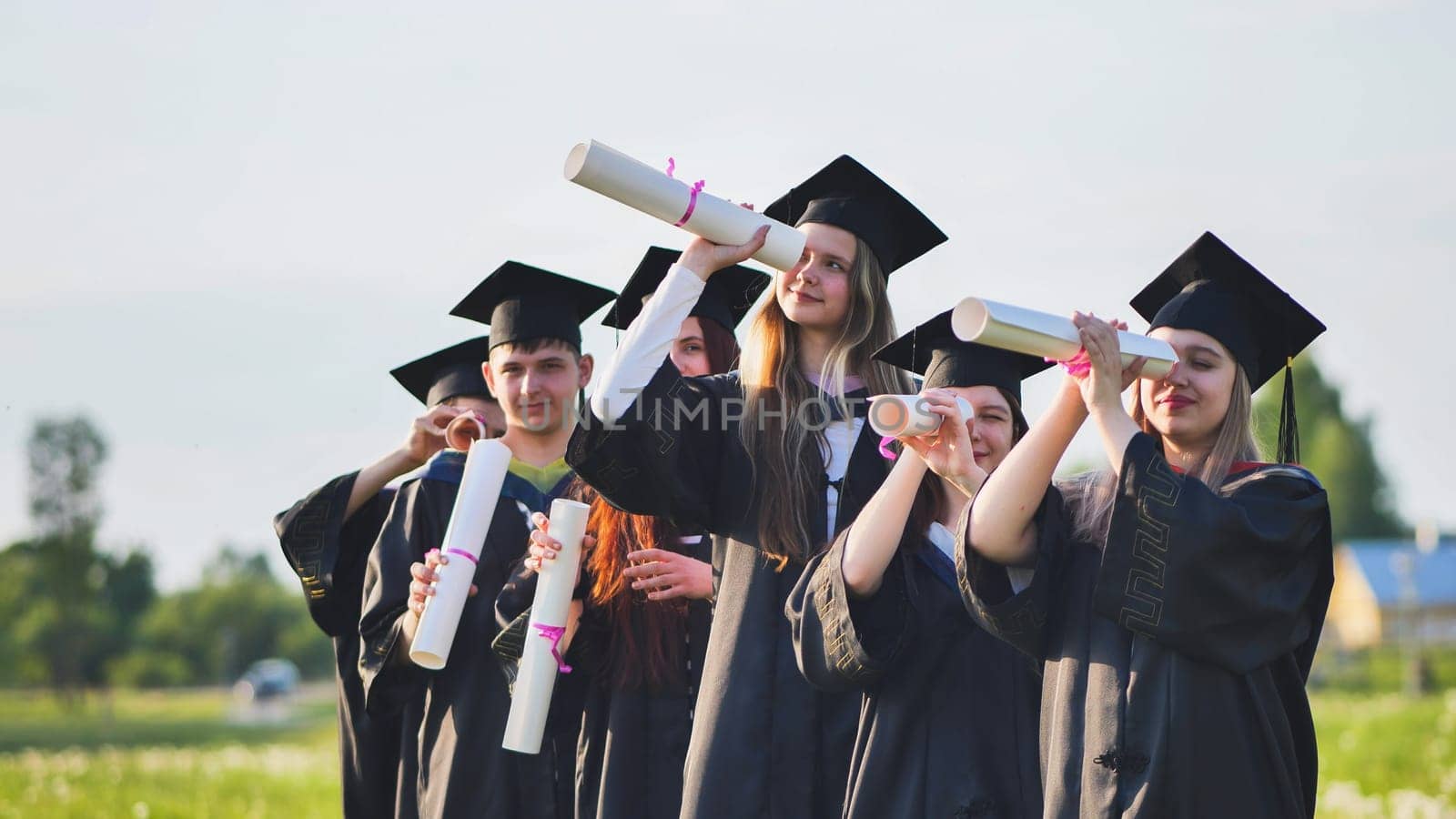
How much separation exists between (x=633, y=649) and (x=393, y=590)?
43.8 inches

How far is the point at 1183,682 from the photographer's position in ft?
12.3

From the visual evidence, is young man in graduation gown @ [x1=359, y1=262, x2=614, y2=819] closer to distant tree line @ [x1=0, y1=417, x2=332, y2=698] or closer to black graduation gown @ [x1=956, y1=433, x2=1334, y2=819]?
black graduation gown @ [x1=956, y1=433, x2=1334, y2=819]

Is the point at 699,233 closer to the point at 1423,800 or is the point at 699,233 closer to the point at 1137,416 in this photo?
the point at 1137,416

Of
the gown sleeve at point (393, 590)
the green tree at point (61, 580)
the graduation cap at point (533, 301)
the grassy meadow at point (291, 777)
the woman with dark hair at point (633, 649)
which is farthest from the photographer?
the green tree at point (61, 580)

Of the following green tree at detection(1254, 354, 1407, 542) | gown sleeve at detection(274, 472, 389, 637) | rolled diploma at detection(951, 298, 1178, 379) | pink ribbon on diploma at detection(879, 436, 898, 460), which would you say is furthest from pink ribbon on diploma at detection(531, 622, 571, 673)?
green tree at detection(1254, 354, 1407, 542)

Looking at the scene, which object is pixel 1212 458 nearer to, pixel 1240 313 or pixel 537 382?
pixel 1240 313

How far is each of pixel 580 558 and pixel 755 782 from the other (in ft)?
3.72

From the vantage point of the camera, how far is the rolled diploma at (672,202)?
414cm

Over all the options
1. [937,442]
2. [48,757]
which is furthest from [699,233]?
[48,757]

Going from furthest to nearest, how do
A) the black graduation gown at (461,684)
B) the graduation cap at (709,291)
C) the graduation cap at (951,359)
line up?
the graduation cap at (709,291)
the black graduation gown at (461,684)
the graduation cap at (951,359)

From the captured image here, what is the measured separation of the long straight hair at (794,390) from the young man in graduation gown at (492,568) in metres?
1.20

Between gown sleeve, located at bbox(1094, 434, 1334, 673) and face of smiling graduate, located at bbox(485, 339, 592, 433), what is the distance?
2.76 m

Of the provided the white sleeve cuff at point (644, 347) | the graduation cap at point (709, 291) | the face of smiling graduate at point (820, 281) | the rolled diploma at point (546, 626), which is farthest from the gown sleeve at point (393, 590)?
the face of smiling graduate at point (820, 281)

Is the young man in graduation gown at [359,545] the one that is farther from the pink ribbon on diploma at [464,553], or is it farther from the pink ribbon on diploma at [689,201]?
the pink ribbon on diploma at [689,201]
